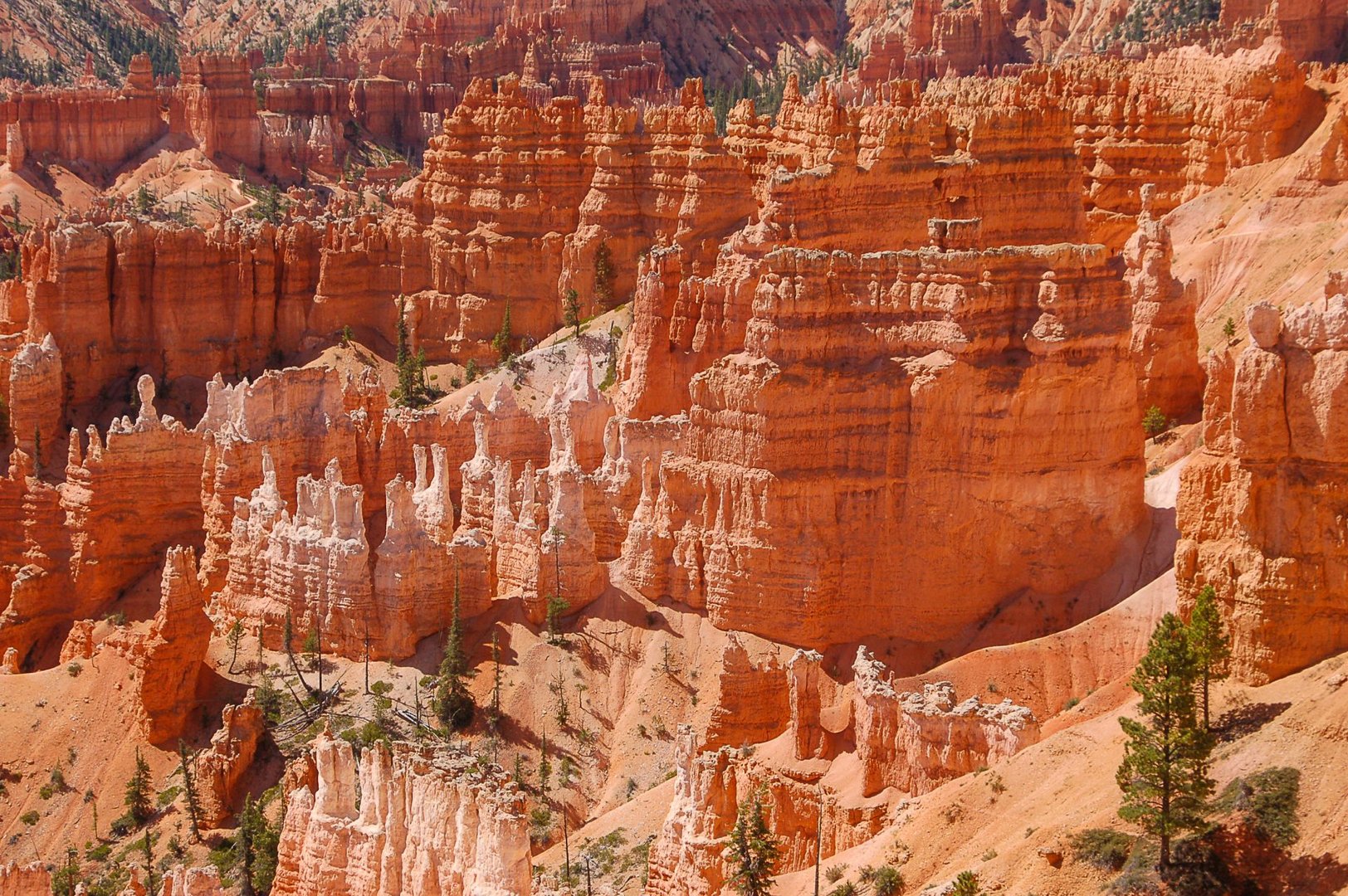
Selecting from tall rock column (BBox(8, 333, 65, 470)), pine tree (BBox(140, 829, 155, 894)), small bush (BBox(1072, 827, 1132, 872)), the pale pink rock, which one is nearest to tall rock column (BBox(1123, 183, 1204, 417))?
the pale pink rock

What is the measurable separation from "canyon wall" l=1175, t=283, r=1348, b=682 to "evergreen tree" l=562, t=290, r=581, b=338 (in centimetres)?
4839

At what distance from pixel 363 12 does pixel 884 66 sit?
6247 centimetres

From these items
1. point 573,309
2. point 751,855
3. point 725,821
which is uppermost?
point 573,309

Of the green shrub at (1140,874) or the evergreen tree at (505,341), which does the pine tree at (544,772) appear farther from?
the evergreen tree at (505,341)

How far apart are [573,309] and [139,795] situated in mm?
32225

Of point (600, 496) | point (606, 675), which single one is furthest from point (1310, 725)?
point (600, 496)

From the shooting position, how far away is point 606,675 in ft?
189

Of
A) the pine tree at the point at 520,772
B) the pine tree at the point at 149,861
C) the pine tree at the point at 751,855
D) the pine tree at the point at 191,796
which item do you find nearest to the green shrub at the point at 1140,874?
the pine tree at the point at 751,855

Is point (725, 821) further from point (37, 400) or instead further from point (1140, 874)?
point (37, 400)

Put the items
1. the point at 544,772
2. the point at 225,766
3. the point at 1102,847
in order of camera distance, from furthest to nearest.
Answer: the point at 225,766 < the point at 544,772 < the point at 1102,847

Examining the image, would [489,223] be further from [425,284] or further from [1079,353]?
[1079,353]

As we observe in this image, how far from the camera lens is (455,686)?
56.9 m

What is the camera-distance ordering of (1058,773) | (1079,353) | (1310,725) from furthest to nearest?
(1079,353), (1058,773), (1310,725)

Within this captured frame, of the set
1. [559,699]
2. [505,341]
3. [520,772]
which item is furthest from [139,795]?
[505,341]
